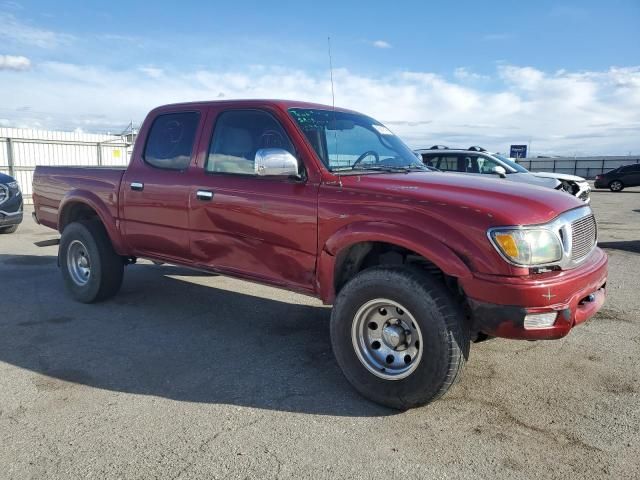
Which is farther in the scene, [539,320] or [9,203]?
[9,203]

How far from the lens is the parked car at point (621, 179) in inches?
1063

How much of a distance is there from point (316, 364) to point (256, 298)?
1.94 meters

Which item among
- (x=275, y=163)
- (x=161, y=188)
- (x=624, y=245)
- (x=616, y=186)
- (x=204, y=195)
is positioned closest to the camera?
(x=275, y=163)

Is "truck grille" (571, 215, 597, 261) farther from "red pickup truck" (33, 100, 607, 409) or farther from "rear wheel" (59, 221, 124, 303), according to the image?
"rear wheel" (59, 221, 124, 303)

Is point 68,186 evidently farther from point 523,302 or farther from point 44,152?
point 44,152

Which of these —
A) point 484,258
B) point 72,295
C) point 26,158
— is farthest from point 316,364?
point 26,158

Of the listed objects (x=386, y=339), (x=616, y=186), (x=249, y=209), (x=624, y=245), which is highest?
(x=249, y=209)

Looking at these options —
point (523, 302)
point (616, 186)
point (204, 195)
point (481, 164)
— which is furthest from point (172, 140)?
point (616, 186)

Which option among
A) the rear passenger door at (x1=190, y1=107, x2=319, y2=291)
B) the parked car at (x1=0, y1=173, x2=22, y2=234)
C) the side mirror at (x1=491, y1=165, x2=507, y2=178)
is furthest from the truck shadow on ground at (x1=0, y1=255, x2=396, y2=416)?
the side mirror at (x1=491, y1=165, x2=507, y2=178)

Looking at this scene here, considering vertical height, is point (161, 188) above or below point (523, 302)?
above

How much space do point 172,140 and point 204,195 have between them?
864 mm

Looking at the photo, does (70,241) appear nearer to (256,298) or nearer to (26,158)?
(256,298)

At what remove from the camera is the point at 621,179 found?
27234mm

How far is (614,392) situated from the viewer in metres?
3.48
